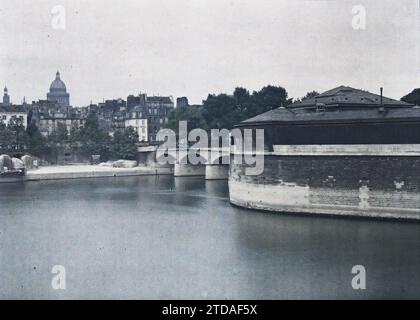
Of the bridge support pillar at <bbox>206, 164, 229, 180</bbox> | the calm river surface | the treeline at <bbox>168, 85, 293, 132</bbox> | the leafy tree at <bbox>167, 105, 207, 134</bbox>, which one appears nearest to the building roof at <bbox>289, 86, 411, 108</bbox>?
the calm river surface

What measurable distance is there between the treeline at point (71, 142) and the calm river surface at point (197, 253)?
29779mm

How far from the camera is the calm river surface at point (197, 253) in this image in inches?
611

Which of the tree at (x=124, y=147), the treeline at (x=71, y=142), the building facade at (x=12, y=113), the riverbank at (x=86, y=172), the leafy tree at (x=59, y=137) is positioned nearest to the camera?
the riverbank at (x=86, y=172)

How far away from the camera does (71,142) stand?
Result: 66.1 metres

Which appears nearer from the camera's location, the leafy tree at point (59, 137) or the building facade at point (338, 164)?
the building facade at point (338, 164)

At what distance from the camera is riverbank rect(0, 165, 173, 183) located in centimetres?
4903

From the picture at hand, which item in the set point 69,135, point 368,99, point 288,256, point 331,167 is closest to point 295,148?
point 331,167

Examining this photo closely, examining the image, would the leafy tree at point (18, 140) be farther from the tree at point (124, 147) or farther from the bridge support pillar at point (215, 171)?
the bridge support pillar at point (215, 171)

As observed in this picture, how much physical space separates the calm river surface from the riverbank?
1812 centimetres

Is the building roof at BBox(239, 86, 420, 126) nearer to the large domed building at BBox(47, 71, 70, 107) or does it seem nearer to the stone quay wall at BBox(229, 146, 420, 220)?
the stone quay wall at BBox(229, 146, 420, 220)

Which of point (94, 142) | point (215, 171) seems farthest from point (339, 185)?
point (94, 142)

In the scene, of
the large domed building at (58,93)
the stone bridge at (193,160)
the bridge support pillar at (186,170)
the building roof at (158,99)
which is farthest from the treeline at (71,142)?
the large domed building at (58,93)

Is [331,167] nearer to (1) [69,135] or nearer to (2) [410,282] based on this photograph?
(2) [410,282]

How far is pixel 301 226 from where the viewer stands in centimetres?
2328
